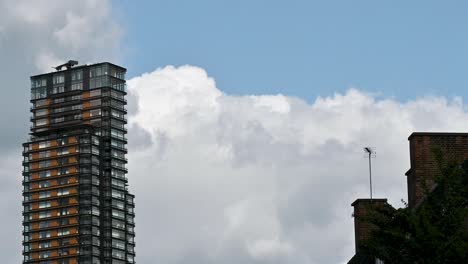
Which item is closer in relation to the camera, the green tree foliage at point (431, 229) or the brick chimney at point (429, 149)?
the green tree foliage at point (431, 229)

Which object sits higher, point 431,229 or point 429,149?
point 429,149

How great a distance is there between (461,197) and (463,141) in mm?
12714

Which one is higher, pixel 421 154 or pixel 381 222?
pixel 421 154

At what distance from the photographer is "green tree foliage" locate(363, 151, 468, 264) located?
37.5 metres

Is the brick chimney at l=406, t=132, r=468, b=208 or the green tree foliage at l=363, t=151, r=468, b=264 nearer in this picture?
the green tree foliage at l=363, t=151, r=468, b=264

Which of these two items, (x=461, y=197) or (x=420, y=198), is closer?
(x=461, y=197)

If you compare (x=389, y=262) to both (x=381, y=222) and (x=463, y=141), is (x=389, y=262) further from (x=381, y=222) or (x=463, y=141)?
(x=463, y=141)

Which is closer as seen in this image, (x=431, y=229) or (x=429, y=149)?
(x=431, y=229)

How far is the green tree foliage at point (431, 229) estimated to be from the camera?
37.5 metres

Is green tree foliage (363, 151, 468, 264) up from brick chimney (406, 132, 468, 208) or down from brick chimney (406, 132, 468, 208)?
down

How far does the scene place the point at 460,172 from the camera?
39.5m

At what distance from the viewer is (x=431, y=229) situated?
37.6 m

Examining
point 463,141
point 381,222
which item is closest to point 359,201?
point 463,141

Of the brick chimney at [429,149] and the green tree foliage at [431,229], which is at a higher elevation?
the brick chimney at [429,149]
